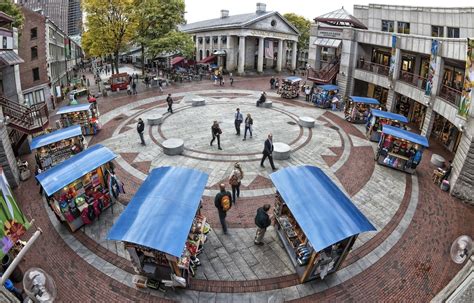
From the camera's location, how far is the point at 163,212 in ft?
29.9

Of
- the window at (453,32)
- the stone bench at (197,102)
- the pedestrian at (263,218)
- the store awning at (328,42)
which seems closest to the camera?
the pedestrian at (263,218)

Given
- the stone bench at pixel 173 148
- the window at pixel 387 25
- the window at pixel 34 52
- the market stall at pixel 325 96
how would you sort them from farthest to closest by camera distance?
1. the window at pixel 387 25
2. the market stall at pixel 325 96
3. the window at pixel 34 52
4. the stone bench at pixel 173 148

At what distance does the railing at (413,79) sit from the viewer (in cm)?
2472

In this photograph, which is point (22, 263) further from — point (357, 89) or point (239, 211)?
point (357, 89)

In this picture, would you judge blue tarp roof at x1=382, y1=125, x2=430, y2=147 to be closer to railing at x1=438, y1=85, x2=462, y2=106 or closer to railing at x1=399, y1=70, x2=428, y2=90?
railing at x1=438, y1=85, x2=462, y2=106

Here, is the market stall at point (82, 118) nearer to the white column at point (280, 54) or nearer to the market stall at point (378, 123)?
the market stall at point (378, 123)

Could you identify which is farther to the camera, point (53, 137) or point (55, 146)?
point (55, 146)

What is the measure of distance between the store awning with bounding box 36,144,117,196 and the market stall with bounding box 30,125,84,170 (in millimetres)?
4327

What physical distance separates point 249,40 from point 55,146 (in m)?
46.2

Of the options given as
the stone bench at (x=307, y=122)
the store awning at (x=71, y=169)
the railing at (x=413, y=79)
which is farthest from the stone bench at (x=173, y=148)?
the railing at (x=413, y=79)

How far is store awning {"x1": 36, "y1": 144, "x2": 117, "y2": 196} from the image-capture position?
1098cm

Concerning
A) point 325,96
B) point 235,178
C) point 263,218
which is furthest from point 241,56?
point 263,218

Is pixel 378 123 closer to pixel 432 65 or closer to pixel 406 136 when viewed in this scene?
pixel 406 136

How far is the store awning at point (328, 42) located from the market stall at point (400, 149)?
20.6 metres
